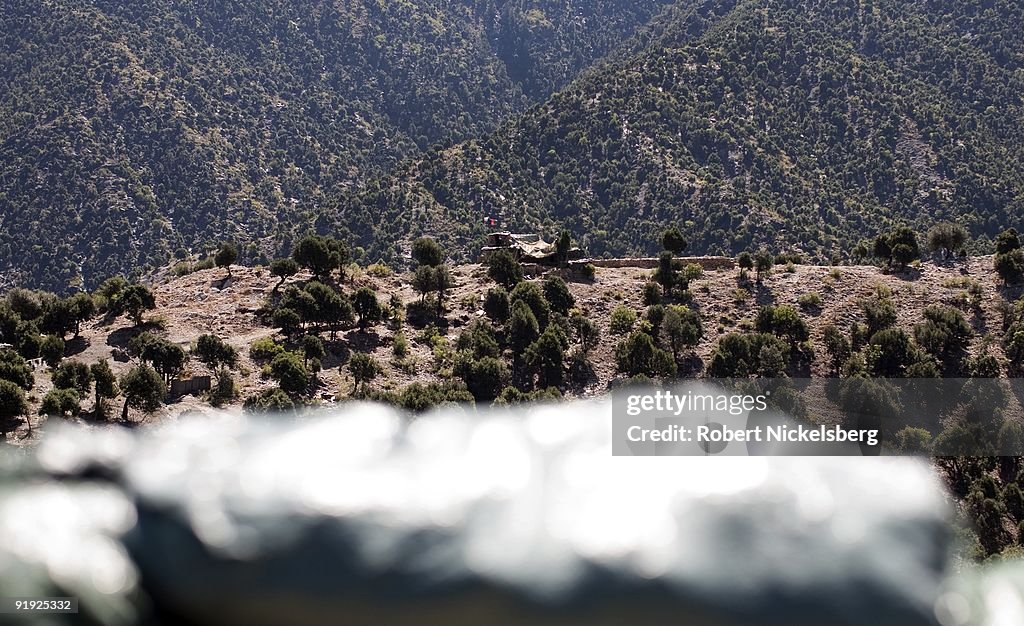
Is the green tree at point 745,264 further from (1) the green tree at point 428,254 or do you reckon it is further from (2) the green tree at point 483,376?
(2) the green tree at point 483,376

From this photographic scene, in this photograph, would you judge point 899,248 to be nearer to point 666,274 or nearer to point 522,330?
point 666,274

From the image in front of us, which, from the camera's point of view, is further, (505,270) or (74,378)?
(505,270)

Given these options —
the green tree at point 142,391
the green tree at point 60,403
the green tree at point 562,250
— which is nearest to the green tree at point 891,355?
the green tree at point 562,250

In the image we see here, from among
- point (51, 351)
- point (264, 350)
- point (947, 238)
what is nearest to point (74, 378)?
point (51, 351)

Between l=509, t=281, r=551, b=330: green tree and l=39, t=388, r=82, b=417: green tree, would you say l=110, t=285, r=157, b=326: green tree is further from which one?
l=509, t=281, r=551, b=330: green tree

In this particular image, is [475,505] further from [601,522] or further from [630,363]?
[630,363]

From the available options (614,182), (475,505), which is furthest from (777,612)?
(614,182)
